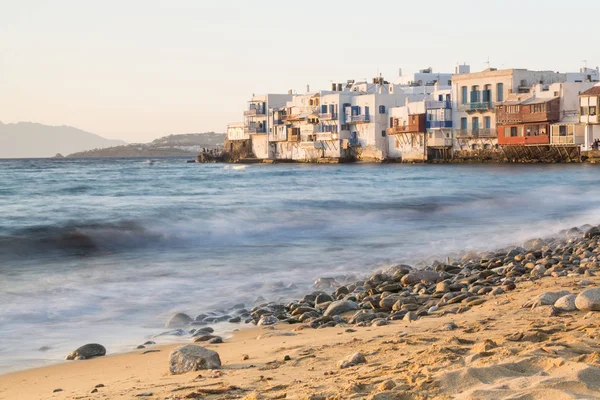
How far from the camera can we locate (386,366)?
5.59 meters

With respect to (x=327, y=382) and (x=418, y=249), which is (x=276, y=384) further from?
(x=418, y=249)

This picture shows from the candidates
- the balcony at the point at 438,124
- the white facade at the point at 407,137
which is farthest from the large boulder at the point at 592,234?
the white facade at the point at 407,137

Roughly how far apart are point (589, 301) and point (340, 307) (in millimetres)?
2897

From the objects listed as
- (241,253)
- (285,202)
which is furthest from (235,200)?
(241,253)

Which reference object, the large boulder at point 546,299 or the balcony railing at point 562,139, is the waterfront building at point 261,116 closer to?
A: the balcony railing at point 562,139

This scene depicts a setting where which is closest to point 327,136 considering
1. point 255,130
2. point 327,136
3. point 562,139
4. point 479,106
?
point 327,136

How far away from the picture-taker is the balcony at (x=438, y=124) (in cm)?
7194

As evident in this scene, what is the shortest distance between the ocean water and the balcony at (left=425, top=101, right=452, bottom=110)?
110 ft

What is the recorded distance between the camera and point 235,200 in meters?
33.7

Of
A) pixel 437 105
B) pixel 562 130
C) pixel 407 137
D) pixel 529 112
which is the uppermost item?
pixel 437 105

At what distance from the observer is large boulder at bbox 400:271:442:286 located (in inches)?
436

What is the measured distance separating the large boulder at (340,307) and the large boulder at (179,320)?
160 centimetres

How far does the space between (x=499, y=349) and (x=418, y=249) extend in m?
11.5

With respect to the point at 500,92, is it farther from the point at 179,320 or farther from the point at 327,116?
the point at 179,320
